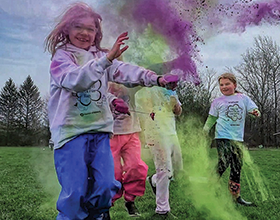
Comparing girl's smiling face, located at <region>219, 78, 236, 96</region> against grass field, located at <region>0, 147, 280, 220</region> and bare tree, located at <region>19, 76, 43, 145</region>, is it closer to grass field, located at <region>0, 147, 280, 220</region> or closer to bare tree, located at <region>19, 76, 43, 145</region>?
grass field, located at <region>0, 147, 280, 220</region>

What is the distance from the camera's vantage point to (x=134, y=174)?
4305 millimetres

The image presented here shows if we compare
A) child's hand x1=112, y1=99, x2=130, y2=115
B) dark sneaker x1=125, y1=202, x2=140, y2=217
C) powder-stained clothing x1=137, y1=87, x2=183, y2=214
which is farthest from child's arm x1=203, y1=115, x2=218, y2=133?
child's hand x1=112, y1=99, x2=130, y2=115

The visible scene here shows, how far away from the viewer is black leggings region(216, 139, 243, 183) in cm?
468

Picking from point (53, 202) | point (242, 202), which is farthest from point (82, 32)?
point (242, 202)

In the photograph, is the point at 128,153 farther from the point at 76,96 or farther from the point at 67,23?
the point at 67,23

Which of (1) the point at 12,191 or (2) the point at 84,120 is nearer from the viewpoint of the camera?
(2) the point at 84,120

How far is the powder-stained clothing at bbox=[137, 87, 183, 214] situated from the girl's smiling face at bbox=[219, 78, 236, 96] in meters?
0.89

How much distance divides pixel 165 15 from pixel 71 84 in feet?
3.25

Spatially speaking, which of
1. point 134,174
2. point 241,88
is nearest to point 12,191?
point 134,174

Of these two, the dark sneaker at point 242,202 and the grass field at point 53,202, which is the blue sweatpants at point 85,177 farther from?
the dark sneaker at point 242,202

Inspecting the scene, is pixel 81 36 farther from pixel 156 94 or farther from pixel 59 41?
pixel 156 94

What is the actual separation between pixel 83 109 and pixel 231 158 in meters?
2.50

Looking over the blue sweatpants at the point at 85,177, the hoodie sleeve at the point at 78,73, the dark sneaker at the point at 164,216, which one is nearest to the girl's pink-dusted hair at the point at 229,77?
the dark sneaker at the point at 164,216

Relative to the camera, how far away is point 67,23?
3.13 m
